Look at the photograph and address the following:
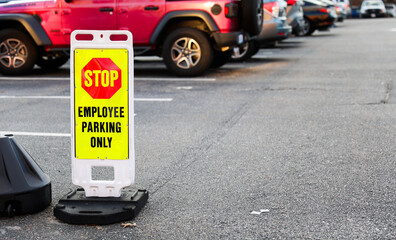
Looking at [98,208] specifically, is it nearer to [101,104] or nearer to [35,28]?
[101,104]

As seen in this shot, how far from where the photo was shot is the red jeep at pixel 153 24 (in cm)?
1202

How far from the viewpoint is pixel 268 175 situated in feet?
18.3

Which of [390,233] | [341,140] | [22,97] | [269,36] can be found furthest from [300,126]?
[269,36]

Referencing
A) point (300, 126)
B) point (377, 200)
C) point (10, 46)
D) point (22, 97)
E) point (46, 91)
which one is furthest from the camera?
point (10, 46)

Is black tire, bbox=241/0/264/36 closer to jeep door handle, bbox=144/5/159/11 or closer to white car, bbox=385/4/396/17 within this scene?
jeep door handle, bbox=144/5/159/11

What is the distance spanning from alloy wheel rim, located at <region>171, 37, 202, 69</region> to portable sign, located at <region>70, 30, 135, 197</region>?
7.62 meters

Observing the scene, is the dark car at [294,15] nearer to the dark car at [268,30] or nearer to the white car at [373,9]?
the dark car at [268,30]

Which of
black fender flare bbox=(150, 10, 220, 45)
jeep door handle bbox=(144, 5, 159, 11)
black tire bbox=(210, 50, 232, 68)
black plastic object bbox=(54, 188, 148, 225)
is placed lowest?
black tire bbox=(210, 50, 232, 68)

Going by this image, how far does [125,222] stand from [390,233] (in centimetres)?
156

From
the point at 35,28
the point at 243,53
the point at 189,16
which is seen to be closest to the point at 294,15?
the point at 243,53

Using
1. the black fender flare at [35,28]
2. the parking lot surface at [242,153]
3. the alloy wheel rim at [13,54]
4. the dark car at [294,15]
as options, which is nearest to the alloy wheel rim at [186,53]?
the parking lot surface at [242,153]

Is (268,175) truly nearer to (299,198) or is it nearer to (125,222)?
(299,198)

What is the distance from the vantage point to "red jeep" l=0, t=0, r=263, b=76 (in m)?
12.0

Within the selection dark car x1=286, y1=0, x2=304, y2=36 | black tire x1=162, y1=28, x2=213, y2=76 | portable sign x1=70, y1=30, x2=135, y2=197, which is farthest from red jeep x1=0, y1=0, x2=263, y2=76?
portable sign x1=70, y1=30, x2=135, y2=197
